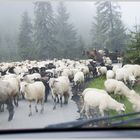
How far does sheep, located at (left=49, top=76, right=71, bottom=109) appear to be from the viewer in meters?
1.75

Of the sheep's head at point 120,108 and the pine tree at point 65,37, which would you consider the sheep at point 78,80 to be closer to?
the pine tree at point 65,37

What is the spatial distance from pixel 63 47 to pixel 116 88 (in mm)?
294

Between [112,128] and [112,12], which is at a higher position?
[112,12]

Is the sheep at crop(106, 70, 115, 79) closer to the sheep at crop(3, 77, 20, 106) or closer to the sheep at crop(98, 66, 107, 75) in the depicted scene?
the sheep at crop(98, 66, 107, 75)

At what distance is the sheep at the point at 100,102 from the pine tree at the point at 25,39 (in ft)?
1.01

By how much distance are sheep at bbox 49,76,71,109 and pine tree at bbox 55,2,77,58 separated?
0.11m

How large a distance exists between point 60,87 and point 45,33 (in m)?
0.25

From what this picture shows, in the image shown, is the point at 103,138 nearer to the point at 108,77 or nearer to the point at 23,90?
the point at 108,77

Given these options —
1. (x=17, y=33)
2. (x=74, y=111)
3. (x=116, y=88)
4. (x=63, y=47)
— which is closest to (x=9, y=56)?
(x=17, y=33)

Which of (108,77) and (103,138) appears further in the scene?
(108,77)

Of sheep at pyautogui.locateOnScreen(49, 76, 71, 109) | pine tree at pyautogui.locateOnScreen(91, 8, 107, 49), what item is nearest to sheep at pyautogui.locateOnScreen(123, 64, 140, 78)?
pine tree at pyautogui.locateOnScreen(91, 8, 107, 49)

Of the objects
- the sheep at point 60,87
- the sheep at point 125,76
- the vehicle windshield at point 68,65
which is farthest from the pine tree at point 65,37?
the sheep at point 125,76

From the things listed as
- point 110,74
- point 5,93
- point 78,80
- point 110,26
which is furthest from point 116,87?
point 5,93

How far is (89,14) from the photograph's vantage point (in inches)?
68.7
